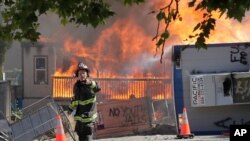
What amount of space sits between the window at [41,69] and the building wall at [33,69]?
9cm

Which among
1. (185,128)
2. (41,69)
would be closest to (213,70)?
(185,128)

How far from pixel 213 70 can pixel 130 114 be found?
376 cm

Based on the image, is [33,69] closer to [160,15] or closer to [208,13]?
[160,15]

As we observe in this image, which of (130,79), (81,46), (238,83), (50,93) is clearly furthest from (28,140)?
(81,46)

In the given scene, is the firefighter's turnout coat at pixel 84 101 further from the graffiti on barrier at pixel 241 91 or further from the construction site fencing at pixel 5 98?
the construction site fencing at pixel 5 98

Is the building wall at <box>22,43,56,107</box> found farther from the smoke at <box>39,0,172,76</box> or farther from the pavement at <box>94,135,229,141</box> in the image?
the pavement at <box>94,135,229,141</box>

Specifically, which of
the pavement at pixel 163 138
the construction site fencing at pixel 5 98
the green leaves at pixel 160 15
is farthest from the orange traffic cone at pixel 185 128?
the green leaves at pixel 160 15

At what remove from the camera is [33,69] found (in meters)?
28.2

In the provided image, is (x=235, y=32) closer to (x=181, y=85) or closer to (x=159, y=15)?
(x=181, y=85)

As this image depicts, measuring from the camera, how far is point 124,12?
28.7m

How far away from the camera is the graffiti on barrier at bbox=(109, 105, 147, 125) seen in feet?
50.8

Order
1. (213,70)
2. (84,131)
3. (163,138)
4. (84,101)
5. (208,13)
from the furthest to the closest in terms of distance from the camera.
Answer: (163,138) < (213,70) < (84,101) < (84,131) < (208,13)

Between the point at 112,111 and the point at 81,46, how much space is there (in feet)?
51.4

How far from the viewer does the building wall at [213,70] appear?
40.4 feet
